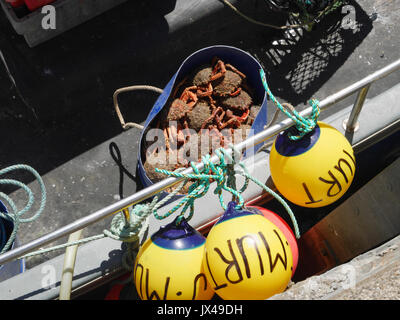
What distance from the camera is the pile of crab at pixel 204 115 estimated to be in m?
3.39

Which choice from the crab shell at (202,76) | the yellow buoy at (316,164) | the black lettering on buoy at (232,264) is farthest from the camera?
the crab shell at (202,76)

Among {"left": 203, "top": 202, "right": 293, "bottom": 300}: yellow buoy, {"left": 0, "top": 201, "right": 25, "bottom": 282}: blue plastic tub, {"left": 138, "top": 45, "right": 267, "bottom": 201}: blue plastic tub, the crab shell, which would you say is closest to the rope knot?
{"left": 203, "top": 202, "right": 293, "bottom": 300}: yellow buoy

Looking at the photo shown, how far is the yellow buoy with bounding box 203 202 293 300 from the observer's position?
5.25ft

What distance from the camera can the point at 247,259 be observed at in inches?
62.9

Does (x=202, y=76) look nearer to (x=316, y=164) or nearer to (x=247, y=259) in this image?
(x=316, y=164)

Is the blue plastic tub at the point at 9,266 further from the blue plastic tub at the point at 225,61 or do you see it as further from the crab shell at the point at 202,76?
the crab shell at the point at 202,76

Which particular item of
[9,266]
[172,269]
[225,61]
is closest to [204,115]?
[225,61]

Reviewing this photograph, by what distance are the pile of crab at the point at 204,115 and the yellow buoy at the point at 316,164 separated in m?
1.48

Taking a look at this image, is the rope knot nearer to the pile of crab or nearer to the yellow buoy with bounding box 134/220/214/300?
the yellow buoy with bounding box 134/220/214/300

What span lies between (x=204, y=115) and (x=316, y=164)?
1.81 metres

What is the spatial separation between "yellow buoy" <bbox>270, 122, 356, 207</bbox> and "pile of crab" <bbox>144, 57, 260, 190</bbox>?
4.85ft

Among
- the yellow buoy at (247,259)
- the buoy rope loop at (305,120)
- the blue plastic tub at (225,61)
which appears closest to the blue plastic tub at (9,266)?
the blue plastic tub at (225,61)

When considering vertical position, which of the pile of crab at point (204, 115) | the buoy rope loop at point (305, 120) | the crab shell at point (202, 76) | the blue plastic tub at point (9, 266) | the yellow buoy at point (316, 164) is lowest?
the blue plastic tub at point (9, 266)

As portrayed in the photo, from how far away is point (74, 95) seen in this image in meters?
3.92
